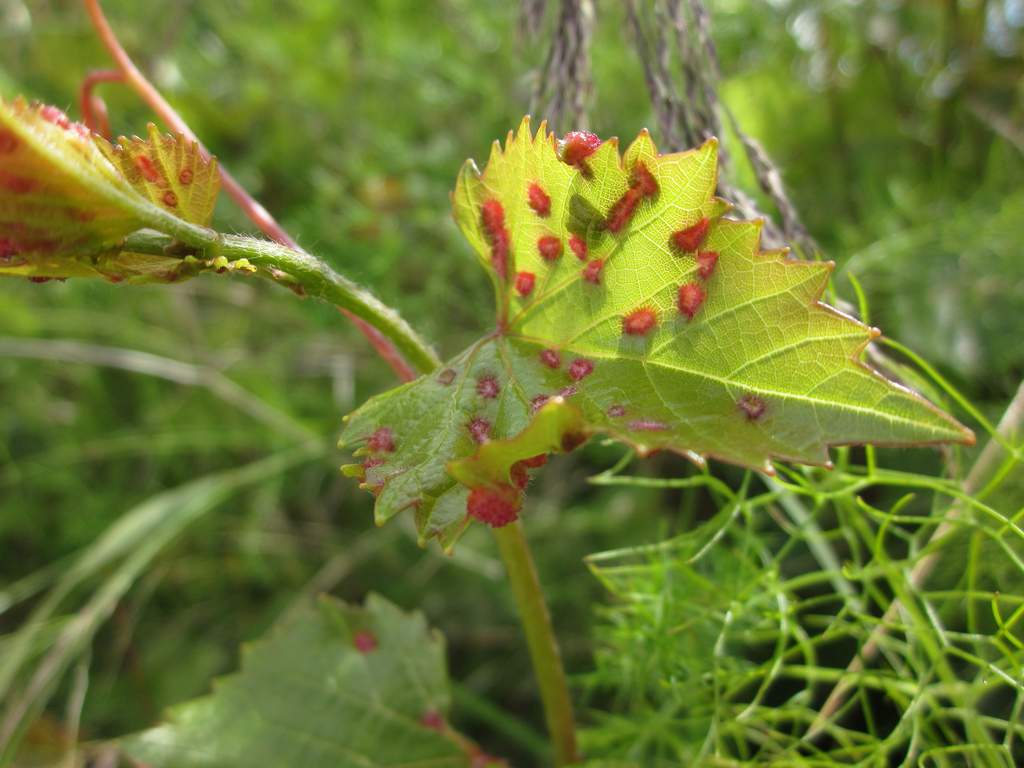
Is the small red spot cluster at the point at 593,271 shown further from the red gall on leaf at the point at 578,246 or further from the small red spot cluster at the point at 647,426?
the small red spot cluster at the point at 647,426

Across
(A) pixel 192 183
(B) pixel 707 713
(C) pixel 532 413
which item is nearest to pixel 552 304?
(C) pixel 532 413

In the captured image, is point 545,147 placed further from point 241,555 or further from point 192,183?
point 241,555

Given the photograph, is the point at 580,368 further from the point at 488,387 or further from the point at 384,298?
→ the point at 384,298

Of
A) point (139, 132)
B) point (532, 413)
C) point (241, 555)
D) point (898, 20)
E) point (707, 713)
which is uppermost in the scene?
point (139, 132)

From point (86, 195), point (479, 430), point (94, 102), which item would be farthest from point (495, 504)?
point (94, 102)

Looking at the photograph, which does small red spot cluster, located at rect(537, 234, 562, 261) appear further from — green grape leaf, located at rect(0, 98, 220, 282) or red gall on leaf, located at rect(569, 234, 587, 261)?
green grape leaf, located at rect(0, 98, 220, 282)

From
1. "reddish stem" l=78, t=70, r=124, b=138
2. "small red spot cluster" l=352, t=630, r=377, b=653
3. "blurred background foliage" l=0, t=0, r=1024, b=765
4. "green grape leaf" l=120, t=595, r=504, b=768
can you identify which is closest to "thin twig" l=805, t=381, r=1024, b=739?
"blurred background foliage" l=0, t=0, r=1024, b=765
